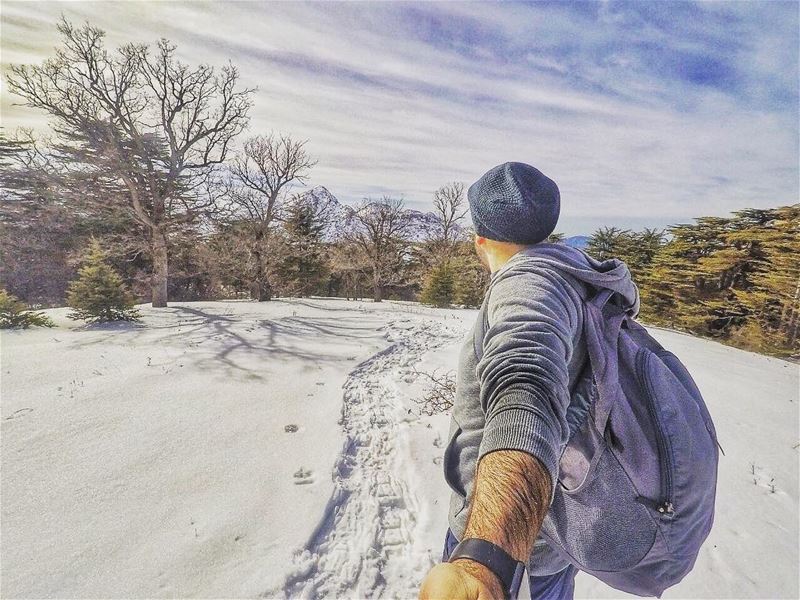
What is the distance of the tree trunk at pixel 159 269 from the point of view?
1348cm

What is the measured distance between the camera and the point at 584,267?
111cm

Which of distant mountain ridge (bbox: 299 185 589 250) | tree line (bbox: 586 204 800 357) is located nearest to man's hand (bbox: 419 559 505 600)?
tree line (bbox: 586 204 800 357)

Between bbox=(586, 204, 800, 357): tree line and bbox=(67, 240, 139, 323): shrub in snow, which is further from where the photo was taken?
bbox=(586, 204, 800, 357): tree line

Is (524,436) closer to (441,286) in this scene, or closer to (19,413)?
(19,413)

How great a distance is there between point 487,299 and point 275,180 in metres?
19.3

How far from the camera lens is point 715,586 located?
2195 millimetres

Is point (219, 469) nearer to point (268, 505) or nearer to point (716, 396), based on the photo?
point (268, 505)

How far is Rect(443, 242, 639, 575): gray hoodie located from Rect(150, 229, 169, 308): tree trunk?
50.5 ft

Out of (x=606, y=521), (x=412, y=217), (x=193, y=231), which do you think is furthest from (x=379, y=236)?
(x=606, y=521)

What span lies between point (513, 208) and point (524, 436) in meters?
0.81

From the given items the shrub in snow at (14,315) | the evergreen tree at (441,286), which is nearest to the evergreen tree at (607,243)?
the evergreen tree at (441,286)

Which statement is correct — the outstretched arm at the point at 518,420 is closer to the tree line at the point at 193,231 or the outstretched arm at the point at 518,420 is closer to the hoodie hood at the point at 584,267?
the hoodie hood at the point at 584,267

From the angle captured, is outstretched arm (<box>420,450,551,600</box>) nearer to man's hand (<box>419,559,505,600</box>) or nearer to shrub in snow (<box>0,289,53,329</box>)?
man's hand (<box>419,559,505,600</box>)

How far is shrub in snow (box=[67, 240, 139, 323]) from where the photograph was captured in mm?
8477
